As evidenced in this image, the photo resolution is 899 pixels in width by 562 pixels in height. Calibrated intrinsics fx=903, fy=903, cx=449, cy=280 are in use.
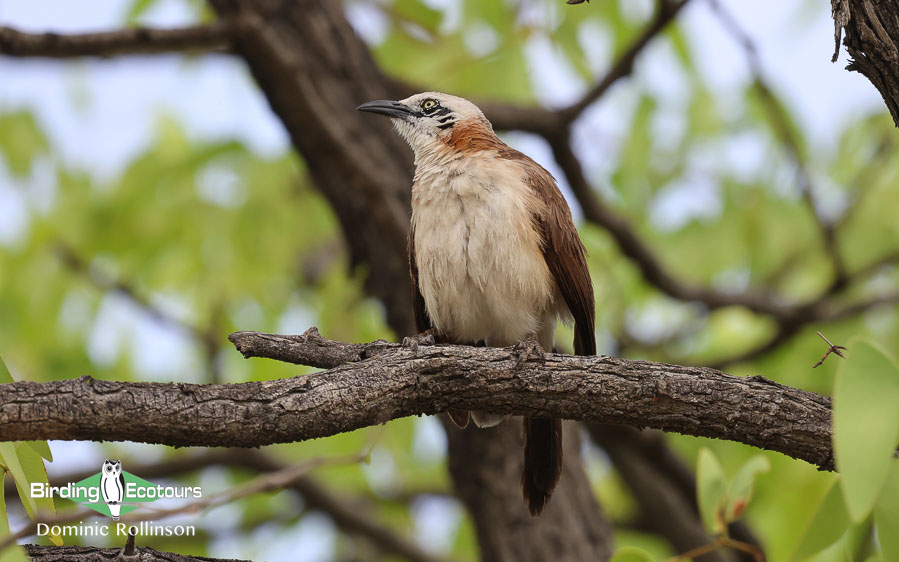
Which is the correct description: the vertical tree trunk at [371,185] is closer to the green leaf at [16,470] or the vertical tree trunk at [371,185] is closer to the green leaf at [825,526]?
the green leaf at [825,526]

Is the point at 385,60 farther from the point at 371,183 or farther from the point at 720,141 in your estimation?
the point at 720,141

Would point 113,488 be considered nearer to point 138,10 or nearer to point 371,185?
point 371,185

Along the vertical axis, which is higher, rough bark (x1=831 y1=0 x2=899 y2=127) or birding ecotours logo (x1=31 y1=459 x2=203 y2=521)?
rough bark (x1=831 y1=0 x2=899 y2=127)

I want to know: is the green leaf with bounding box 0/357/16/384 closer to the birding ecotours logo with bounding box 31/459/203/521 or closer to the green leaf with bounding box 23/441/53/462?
the green leaf with bounding box 23/441/53/462

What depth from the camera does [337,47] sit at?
7.13 m

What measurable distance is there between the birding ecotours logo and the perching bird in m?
1.90

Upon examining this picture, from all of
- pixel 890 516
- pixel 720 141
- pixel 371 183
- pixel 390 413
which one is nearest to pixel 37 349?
pixel 371 183

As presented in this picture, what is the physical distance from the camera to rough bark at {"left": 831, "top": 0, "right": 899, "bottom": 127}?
128 inches

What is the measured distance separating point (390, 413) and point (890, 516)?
71.2 inches

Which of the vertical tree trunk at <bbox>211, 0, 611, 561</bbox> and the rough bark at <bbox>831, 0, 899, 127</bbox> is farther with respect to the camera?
the vertical tree trunk at <bbox>211, 0, 611, 561</bbox>

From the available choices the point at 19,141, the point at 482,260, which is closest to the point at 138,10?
the point at 19,141

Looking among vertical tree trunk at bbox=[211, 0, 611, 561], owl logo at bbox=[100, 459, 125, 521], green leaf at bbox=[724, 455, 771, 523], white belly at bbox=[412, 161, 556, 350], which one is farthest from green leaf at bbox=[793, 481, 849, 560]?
owl logo at bbox=[100, 459, 125, 521]

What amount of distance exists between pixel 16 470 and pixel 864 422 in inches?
106

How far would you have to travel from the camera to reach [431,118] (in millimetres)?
6156
